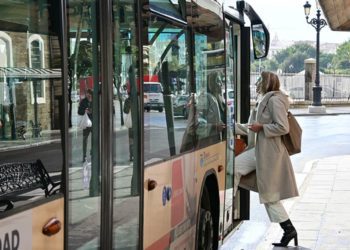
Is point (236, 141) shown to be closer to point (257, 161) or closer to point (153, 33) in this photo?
point (257, 161)

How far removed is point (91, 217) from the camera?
3.35 metres

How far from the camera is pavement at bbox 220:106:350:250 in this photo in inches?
297

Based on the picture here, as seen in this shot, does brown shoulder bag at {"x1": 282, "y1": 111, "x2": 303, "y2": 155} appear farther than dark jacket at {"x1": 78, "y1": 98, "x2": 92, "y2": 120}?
Yes

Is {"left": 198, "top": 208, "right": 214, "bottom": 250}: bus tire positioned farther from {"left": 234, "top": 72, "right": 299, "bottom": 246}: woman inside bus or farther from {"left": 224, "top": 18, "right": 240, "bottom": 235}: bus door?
{"left": 234, "top": 72, "right": 299, "bottom": 246}: woman inside bus

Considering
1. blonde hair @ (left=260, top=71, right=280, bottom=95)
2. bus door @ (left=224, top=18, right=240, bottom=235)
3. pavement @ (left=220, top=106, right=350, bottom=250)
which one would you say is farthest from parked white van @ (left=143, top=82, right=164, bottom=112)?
pavement @ (left=220, top=106, right=350, bottom=250)

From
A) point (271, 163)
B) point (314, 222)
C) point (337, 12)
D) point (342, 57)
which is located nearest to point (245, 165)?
point (271, 163)

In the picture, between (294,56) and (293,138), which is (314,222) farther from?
(294,56)

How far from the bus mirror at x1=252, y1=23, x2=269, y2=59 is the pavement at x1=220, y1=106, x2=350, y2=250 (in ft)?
7.44

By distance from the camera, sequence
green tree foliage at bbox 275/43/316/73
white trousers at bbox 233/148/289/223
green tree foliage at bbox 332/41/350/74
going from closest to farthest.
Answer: white trousers at bbox 233/148/289/223 → green tree foliage at bbox 275/43/316/73 → green tree foliage at bbox 332/41/350/74

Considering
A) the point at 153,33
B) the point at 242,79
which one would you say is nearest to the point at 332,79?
the point at 242,79

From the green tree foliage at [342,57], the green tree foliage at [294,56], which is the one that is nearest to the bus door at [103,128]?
the green tree foliage at [294,56]

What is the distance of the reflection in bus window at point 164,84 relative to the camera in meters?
4.14

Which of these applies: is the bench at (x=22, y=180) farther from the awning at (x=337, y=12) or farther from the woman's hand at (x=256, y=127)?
the awning at (x=337, y=12)

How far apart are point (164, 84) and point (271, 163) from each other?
9.80 ft
